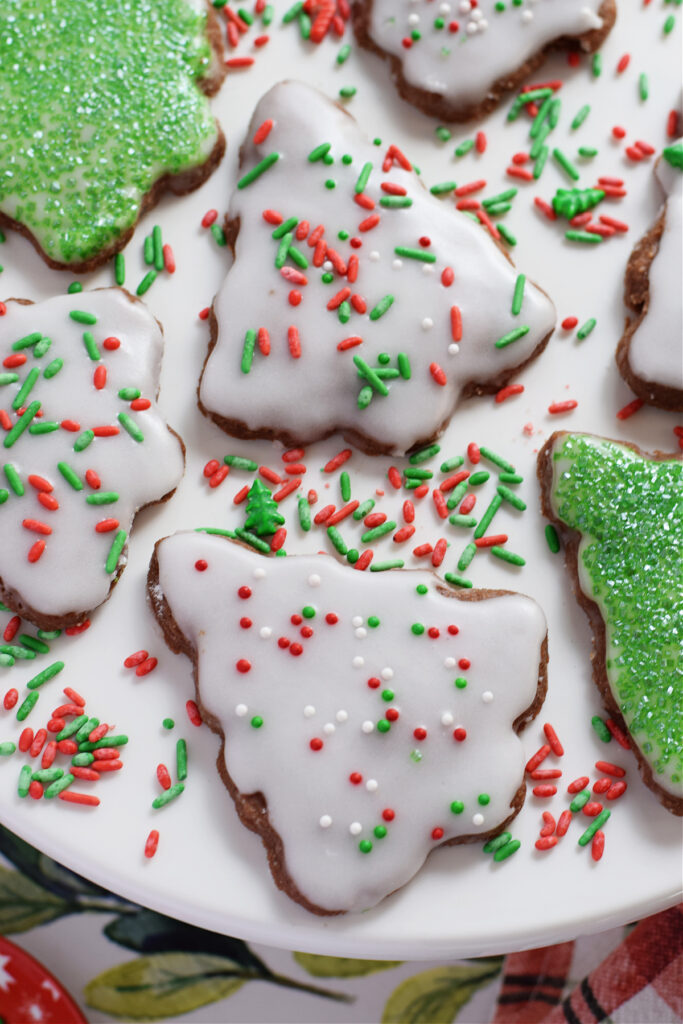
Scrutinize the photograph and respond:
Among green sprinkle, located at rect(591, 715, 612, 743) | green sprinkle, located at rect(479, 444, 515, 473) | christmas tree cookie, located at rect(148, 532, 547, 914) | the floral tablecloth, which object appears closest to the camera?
christmas tree cookie, located at rect(148, 532, 547, 914)

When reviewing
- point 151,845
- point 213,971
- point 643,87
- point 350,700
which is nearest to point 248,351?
point 350,700

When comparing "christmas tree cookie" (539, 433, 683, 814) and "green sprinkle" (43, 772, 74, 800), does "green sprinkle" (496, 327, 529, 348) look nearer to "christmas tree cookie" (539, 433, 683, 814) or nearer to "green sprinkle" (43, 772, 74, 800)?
"christmas tree cookie" (539, 433, 683, 814)

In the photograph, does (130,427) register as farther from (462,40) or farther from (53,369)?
(462,40)

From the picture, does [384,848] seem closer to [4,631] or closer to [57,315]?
[4,631]

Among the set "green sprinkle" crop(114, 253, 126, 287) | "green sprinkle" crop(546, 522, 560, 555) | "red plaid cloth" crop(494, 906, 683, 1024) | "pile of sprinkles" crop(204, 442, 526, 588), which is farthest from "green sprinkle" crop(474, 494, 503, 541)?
"red plaid cloth" crop(494, 906, 683, 1024)

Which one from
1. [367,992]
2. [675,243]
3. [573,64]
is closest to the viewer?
[675,243]

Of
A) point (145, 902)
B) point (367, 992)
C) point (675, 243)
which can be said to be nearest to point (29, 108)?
point (675, 243)

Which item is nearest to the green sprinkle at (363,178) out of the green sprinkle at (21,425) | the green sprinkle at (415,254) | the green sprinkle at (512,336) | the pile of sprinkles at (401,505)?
the green sprinkle at (415,254)
